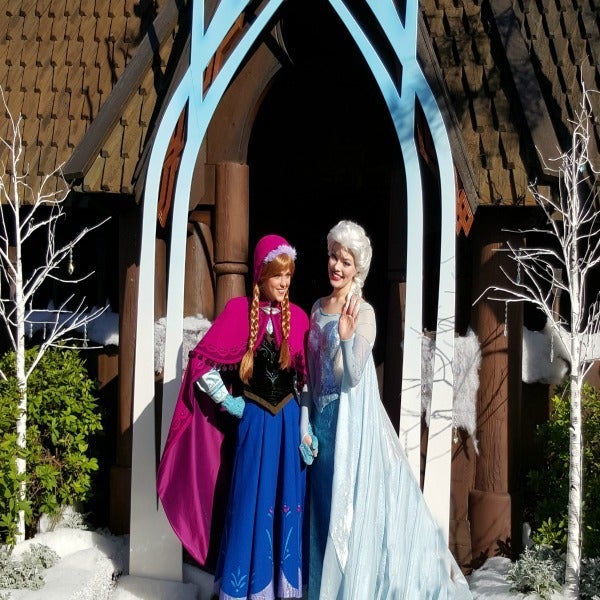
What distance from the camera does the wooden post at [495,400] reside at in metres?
5.39

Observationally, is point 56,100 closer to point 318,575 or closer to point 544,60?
point 544,60

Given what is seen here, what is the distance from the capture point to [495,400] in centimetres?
541

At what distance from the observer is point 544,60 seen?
6055 millimetres

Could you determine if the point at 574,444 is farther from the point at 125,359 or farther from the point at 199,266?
the point at 125,359

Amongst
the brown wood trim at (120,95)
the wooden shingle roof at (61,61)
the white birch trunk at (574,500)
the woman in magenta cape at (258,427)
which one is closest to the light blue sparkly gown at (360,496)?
the woman in magenta cape at (258,427)

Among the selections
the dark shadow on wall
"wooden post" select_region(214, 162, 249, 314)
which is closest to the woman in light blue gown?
"wooden post" select_region(214, 162, 249, 314)

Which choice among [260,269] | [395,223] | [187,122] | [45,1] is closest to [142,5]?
[45,1]

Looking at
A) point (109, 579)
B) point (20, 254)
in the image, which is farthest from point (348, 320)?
point (20, 254)

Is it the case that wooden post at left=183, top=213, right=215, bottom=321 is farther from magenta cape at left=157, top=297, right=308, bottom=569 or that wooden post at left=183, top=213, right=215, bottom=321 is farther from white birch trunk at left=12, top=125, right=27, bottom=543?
magenta cape at left=157, top=297, right=308, bottom=569

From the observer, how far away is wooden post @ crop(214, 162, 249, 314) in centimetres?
577

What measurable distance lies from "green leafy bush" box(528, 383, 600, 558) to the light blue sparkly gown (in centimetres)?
86

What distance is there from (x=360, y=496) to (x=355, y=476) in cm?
9

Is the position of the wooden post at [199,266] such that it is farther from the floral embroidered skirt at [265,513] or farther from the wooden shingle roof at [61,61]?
the floral embroidered skirt at [265,513]

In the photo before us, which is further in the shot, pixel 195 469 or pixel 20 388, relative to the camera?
pixel 20 388
